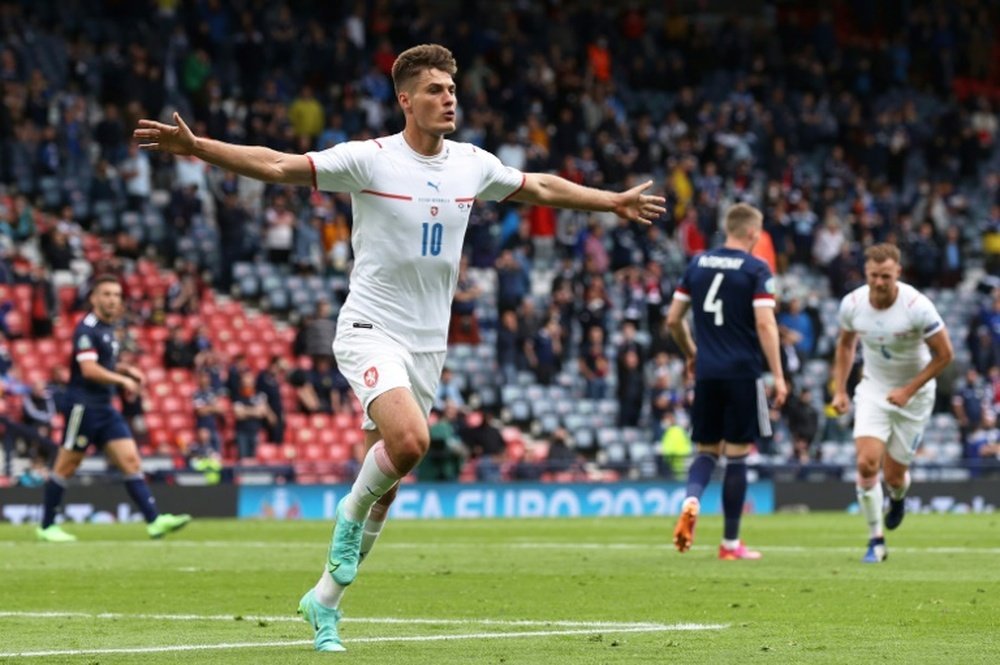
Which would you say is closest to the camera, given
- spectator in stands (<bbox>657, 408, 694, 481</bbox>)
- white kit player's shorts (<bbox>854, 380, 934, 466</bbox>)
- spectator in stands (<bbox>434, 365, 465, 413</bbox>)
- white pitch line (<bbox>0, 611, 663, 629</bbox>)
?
white pitch line (<bbox>0, 611, 663, 629</bbox>)

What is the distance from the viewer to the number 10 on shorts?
9172mm

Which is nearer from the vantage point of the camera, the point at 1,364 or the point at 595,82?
the point at 1,364

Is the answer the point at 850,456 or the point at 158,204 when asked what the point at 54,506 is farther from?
the point at 850,456

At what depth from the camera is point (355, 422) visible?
29.1 m

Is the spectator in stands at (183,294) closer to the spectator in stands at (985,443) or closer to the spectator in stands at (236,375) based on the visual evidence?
the spectator in stands at (236,375)

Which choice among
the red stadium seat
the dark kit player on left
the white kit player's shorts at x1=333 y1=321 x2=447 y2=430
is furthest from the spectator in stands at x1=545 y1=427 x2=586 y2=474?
the white kit player's shorts at x1=333 y1=321 x2=447 y2=430

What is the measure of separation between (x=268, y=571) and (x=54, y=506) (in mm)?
5490

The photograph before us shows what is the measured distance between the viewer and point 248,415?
2742 centimetres

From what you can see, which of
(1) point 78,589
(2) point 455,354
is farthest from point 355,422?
(1) point 78,589

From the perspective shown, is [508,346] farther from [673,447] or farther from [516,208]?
[516,208]

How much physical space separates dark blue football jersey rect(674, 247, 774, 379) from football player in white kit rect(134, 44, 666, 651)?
5.41m

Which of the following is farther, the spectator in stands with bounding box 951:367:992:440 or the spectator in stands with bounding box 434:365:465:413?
the spectator in stands with bounding box 951:367:992:440

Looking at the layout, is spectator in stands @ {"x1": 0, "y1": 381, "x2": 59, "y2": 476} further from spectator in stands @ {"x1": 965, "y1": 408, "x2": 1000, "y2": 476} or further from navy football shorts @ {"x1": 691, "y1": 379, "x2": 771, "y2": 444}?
spectator in stands @ {"x1": 965, "y1": 408, "x2": 1000, "y2": 476}

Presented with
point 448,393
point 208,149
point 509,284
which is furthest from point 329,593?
point 509,284
